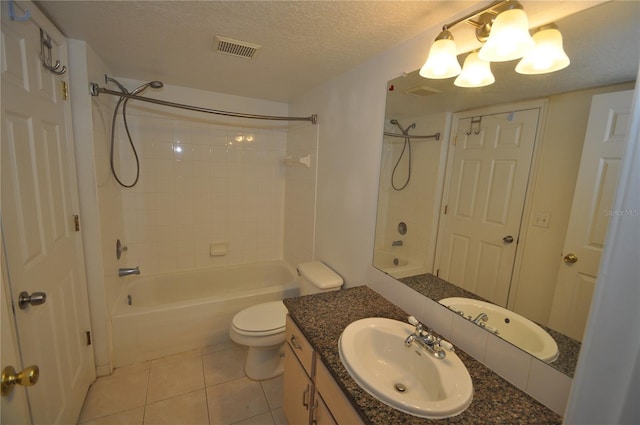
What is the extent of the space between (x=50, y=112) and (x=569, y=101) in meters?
2.11

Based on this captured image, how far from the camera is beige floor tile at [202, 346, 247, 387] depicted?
75.7 inches

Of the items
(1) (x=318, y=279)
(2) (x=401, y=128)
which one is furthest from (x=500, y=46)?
(1) (x=318, y=279)

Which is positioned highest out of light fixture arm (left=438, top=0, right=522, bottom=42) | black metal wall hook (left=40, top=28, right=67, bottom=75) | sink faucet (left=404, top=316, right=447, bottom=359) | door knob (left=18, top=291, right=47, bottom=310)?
light fixture arm (left=438, top=0, right=522, bottom=42)

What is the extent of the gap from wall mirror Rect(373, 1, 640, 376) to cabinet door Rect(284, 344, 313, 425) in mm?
675

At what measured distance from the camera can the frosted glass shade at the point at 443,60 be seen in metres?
A: 1.02

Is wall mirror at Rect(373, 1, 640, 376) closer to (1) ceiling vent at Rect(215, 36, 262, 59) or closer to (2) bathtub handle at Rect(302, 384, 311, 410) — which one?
(2) bathtub handle at Rect(302, 384, 311, 410)

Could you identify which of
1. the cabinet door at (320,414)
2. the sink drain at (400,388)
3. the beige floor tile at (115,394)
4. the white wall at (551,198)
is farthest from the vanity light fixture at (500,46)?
the beige floor tile at (115,394)

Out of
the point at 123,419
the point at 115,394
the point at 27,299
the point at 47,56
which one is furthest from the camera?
the point at 115,394

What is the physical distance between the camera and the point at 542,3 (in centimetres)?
90

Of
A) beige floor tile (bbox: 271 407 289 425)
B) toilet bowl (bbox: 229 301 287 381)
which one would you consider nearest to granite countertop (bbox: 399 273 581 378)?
toilet bowl (bbox: 229 301 287 381)

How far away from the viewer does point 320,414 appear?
42.9 inches

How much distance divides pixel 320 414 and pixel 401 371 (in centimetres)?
37

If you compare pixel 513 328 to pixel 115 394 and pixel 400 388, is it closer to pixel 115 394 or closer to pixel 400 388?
pixel 400 388

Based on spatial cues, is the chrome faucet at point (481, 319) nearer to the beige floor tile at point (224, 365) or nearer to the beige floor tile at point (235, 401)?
the beige floor tile at point (235, 401)
